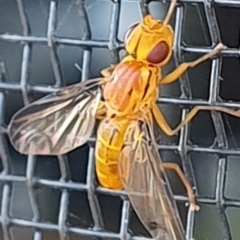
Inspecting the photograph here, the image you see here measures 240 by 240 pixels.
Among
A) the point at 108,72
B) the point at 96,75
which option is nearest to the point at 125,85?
the point at 108,72

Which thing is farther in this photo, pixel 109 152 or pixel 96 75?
pixel 96 75

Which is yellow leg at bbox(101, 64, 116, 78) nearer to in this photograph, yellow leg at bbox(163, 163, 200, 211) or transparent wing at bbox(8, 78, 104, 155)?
transparent wing at bbox(8, 78, 104, 155)

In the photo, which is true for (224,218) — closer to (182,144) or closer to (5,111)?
(182,144)

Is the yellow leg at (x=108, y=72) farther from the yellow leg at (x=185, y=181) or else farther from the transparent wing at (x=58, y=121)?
the yellow leg at (x=185, y=181)

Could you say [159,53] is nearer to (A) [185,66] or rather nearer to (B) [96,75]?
(A) [185,66]

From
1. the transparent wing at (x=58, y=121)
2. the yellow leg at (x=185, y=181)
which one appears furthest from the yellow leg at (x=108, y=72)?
the yellow leg at (x=185, y=181)

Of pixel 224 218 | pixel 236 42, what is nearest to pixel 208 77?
pixel 236 42
